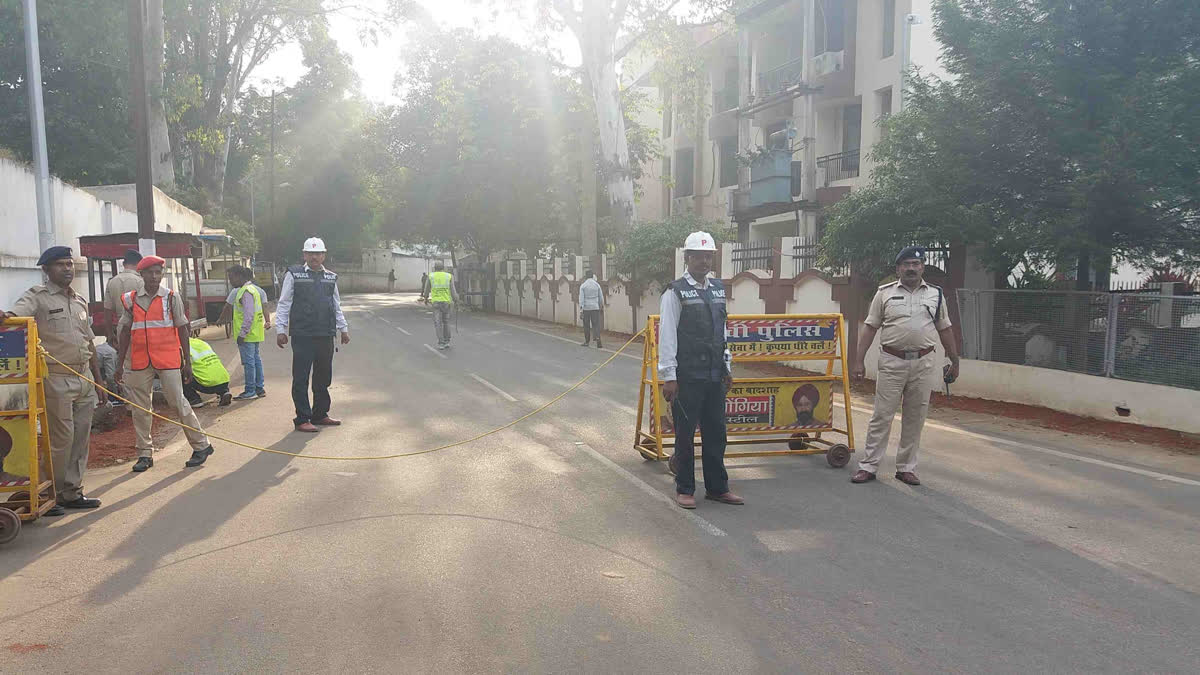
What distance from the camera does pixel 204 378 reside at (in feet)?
38.8

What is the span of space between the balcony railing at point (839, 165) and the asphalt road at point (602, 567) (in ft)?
60.1

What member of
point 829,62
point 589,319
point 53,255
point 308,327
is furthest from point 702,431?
point 829,62

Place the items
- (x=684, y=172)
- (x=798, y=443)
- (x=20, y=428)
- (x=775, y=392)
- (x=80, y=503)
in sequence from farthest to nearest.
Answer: (x=684, y=172)
(x=798, y=443)
(x=775, y=392)
(x=80, y=503)
(x=20, y=428)

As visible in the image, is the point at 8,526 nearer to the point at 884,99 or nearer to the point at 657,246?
the point at 657,246

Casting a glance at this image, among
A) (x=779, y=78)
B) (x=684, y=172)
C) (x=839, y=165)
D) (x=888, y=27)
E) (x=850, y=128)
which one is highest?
(x=888, y=27)

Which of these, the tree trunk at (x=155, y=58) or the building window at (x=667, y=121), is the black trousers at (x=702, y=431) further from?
the building window at (x=667, y=121)

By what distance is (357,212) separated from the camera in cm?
6331

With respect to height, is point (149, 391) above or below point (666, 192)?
below

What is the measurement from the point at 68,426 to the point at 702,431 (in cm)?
473

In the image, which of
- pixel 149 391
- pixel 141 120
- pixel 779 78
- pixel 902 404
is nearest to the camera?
pixel 902 404

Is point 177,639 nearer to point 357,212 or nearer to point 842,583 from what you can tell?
point 842,583

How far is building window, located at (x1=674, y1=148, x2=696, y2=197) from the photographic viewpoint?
125ft

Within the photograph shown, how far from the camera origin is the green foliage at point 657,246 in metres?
25.2

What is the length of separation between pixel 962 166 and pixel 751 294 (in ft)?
22.7
